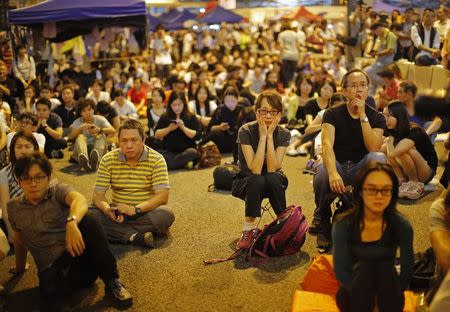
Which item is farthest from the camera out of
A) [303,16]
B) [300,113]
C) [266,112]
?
[303,16]

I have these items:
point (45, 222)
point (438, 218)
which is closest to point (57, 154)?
point (45, 222)

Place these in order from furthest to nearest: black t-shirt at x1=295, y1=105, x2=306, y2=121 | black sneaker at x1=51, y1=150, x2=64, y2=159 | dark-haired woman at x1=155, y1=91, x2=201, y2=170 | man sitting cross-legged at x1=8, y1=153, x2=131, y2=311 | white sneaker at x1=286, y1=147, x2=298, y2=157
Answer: black t-shirt at x1=295, y1=105, x2=306, y2=121
black sneaker at x1=51, y1=150, x2=64, y2=159
white sneaker at x1=286, y1=147, x2=298, y2=157
dark-haired woman at x1=155, y1=91, x2=201, y2=170
man sitting cross-legged at x1=8, y1=153, x2=131, y2=311

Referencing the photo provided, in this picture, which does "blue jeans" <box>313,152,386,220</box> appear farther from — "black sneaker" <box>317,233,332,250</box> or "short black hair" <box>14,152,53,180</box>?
"short black hair" <box>14,152,53,180</box>

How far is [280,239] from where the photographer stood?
440 cm

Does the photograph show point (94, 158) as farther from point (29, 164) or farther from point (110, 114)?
point (29, 164)

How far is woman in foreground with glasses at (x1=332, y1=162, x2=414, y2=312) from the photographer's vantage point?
2926 mm

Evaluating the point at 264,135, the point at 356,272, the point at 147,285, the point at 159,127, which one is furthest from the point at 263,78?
the point at 356,272

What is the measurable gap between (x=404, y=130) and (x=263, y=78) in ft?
21.7

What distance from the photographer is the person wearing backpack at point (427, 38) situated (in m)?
9.95

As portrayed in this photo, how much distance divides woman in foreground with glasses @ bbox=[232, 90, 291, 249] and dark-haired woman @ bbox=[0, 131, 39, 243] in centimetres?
161

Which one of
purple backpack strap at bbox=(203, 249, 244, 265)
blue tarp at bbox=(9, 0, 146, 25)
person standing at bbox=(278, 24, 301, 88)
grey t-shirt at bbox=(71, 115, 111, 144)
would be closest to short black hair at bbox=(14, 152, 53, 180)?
purple backpack strap at bbox=(203, 249, 244, 265)

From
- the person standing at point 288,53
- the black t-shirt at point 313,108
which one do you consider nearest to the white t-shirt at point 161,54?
the person standing at point 288,53

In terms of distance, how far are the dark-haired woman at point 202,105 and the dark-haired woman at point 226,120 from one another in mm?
799

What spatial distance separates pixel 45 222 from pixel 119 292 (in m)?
0.65
